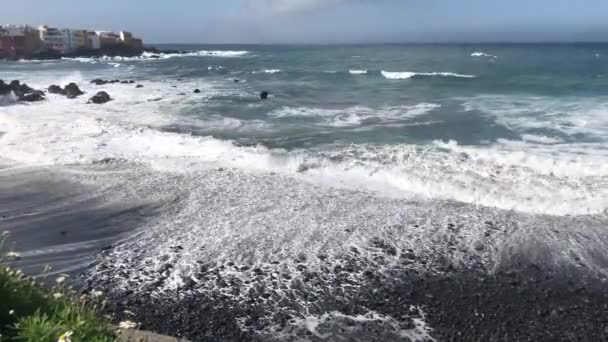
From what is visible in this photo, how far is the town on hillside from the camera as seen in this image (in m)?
86.2

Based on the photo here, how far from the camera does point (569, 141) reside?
15.4 m

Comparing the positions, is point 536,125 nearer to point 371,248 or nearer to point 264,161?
point 264,161

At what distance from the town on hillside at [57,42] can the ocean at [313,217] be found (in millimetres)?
77941

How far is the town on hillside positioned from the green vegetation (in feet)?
294

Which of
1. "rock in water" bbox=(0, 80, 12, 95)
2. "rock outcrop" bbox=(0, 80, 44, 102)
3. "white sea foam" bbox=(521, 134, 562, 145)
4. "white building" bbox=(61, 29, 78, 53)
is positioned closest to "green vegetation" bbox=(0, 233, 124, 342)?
"white sea foam" bbox=(521, 134, 562, 145)

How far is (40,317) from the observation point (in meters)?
3.16

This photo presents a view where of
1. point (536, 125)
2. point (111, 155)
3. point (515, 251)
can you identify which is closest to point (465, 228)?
point (515, 251)

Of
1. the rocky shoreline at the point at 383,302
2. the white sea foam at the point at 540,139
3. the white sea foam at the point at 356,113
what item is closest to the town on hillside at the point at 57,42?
the white sea foam at the point at 356,113

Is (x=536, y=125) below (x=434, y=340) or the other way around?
the other way around

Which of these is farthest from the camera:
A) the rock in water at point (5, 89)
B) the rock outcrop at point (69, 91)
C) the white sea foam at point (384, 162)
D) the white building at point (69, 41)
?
the white building at point (69, 41)

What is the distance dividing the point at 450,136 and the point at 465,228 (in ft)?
27.2

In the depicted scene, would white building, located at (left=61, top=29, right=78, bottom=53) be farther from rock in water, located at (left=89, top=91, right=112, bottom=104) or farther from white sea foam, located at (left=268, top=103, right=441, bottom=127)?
white sea foam, located at (left=268, top=103, right=441, bottom=127)

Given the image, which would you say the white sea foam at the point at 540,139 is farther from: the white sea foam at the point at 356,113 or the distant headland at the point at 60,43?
the distant headland at the point at 60,43

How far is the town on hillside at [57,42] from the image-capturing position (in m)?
86.2
